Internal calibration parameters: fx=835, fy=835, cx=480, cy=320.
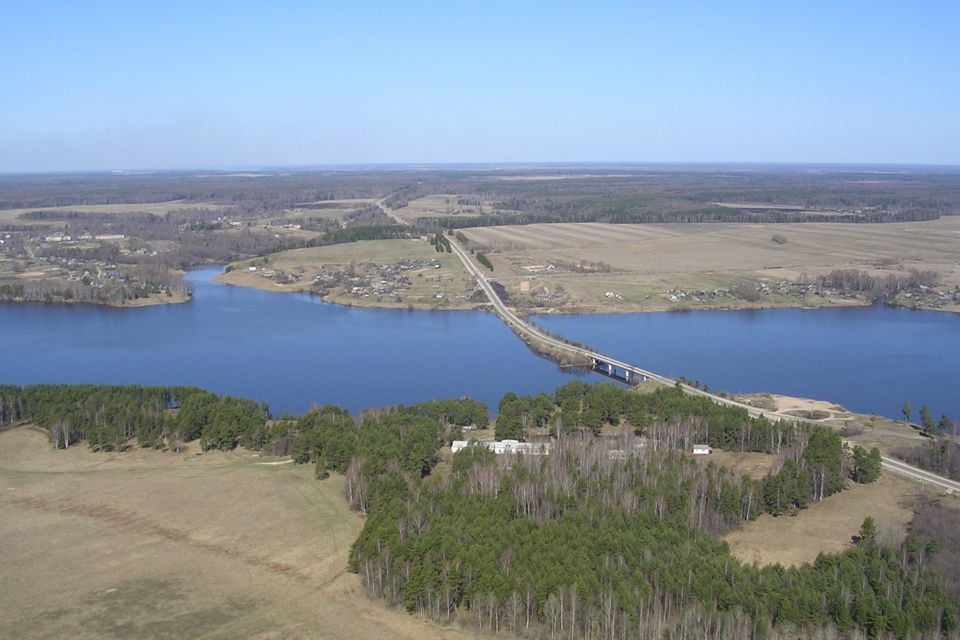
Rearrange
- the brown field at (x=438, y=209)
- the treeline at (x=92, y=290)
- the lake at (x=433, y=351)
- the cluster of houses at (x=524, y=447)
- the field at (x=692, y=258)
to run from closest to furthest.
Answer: the cluster of houses at (x=524, y=447), the lake at (x=433, y=351), the field at (x=692, y=258), the treeline at (x=92, y=290), the brown field at (x=438, y=209)

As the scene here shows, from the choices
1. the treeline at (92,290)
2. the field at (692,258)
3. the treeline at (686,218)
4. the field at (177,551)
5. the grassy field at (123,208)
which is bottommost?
the field at (177,551)

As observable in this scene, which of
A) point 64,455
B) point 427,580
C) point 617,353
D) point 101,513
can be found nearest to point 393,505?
point 427,580

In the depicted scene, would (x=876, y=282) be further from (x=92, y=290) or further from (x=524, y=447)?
(x=92, y=290)

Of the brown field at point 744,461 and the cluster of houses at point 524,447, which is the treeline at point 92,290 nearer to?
the cluster of houses at point 524,447

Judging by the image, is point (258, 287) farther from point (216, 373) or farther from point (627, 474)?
point (627, 474)

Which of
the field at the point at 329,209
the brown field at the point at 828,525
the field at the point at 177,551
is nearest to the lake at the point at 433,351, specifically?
the field at the point at 177,551

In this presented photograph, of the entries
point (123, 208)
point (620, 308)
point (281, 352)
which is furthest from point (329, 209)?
point (281, 352)
